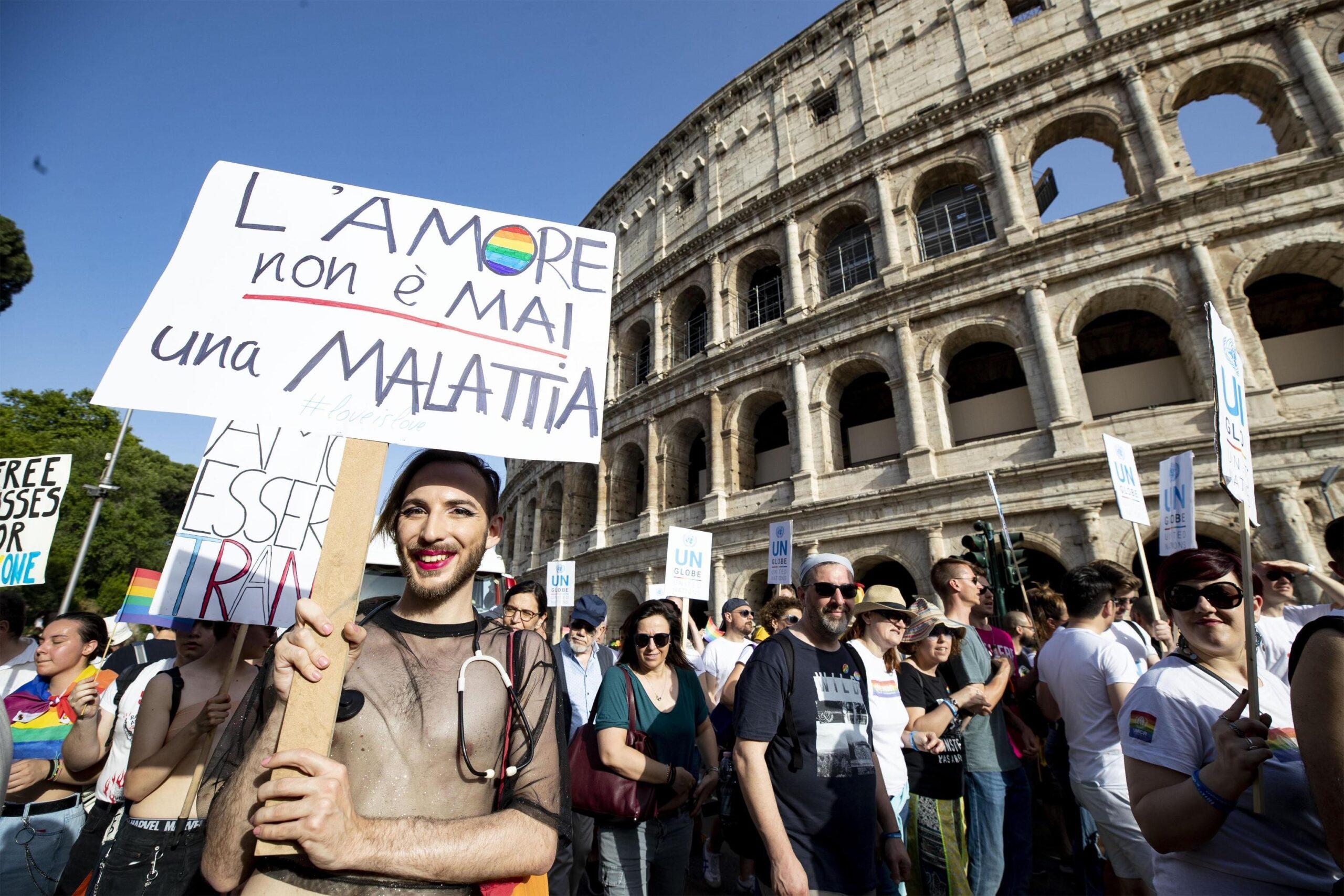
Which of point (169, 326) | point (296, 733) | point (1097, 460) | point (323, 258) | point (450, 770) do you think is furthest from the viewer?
point (1097, 460)

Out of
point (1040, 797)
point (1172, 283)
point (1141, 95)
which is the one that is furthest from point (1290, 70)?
point (1040, 797)

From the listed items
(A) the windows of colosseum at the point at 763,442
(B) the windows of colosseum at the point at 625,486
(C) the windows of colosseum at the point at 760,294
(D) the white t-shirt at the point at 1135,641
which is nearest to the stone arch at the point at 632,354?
(B) the windows of colosseum at the point at 625,486

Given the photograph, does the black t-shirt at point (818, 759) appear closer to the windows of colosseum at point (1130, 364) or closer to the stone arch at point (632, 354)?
the windows of colosseum at point (1130, 364)

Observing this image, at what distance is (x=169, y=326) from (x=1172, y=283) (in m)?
14.9

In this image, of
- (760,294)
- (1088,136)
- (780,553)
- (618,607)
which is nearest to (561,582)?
(780,553)

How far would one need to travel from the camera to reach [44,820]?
297 centimetres

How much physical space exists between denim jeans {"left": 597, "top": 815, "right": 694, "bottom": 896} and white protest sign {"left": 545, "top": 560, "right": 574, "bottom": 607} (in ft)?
25.6

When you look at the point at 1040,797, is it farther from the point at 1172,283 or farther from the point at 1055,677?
the point at 1172,283

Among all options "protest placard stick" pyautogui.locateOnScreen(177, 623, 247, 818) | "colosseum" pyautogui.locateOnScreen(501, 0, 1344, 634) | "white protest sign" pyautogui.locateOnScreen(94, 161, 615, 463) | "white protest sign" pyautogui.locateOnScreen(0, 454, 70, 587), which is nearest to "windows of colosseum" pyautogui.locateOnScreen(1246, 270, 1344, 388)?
"colosseum" pyautogui.locateOnScreen(501, 0, 1344, 634)

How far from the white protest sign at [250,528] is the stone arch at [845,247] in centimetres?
1472

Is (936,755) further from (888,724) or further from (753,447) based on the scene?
(753,447)

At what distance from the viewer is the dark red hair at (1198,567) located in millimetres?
2037

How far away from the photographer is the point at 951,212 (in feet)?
47.1

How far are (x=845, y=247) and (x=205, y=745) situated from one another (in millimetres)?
16614
